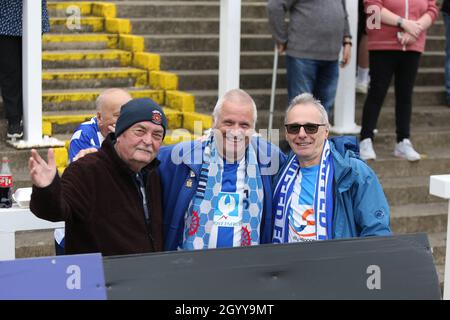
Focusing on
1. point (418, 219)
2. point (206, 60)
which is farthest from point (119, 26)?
point (418, 219)

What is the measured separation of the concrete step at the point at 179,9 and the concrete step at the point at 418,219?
10.3ft

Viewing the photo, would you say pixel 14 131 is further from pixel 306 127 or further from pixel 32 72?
pixel 306 127

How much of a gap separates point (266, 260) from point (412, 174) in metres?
5.53

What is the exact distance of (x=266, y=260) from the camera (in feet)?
14.3

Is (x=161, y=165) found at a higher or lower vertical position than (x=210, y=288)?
higher

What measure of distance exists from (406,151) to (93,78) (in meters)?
3.01

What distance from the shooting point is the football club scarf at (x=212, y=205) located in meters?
5.20

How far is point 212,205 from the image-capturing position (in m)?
5.20

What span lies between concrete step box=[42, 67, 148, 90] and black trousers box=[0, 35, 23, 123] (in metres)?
1.02

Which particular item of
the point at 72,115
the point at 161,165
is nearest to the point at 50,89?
the point at 72,115

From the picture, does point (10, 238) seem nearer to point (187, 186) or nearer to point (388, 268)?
point (187, 186)

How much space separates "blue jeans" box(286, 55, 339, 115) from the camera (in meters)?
9.05

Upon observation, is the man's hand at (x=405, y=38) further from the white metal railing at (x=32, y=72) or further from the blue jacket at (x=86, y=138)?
the blue jacket at (x=86, y=138)

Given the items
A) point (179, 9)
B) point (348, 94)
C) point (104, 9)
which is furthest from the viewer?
point (179, 9)
